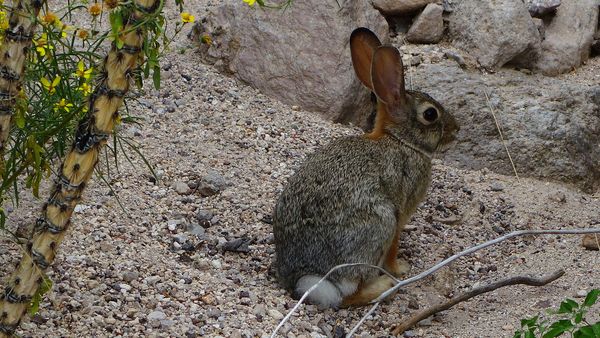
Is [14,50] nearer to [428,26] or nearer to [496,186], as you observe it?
[496,186]

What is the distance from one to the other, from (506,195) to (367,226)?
2.07 meters

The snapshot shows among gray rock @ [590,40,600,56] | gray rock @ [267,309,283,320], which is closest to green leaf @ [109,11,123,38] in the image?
gray rock @ [267,309,283,320]

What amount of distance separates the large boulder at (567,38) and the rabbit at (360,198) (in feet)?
9.13

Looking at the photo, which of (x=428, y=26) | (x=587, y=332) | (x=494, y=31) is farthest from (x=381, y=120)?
(x=587, y=332)

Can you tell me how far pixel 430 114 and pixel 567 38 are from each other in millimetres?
3014

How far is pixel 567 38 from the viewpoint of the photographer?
928cm

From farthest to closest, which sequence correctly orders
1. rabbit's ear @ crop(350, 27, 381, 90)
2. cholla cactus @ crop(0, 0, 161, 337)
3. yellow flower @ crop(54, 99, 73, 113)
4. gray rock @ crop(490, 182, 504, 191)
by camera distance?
gray rock @ crop(490, 182, 504, 191) → rabbit's ear @ crop(350, 27, 381, 90) → yellow flower @ crop(54, 99, 73, 113) → cholla cactus @ crop(0, 0, 161, 337)

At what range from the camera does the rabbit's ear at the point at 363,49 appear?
6.51 meters

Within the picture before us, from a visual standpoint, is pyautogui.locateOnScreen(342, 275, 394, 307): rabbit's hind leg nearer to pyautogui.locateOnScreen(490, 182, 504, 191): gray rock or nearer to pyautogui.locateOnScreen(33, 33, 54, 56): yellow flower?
pyautogui.locateOnScreen(490, 182, 504, 191): gray rock

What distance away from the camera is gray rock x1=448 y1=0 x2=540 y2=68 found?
29.2ft

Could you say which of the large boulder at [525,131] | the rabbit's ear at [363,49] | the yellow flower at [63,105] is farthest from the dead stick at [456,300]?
the large boulder at [525,131]

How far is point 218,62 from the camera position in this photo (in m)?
8.44

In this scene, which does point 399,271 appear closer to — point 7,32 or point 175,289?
point 175,289

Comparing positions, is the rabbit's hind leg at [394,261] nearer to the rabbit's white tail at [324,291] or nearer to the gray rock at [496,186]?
the rabbit's white tail at [324,291]
